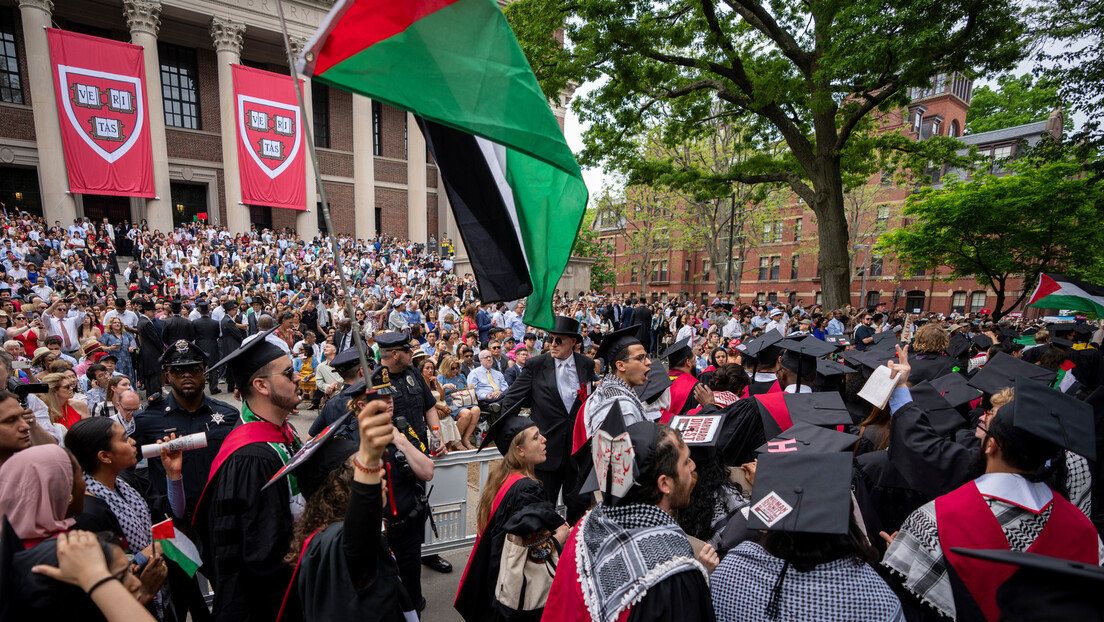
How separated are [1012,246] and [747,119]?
13.7 metres

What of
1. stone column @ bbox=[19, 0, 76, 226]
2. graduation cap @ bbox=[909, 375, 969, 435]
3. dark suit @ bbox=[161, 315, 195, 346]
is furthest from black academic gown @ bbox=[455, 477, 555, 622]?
stone column @ bbox=[19, 0, 76, 226]

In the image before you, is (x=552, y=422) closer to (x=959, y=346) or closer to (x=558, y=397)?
(x=558, y=397)

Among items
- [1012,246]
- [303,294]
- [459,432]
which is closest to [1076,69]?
[459,432]

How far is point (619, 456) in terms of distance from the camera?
201cm

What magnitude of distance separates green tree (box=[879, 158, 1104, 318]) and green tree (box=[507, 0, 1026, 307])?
29.9 feet

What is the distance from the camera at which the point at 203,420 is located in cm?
389

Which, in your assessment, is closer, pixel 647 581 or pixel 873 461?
pixel 647 581

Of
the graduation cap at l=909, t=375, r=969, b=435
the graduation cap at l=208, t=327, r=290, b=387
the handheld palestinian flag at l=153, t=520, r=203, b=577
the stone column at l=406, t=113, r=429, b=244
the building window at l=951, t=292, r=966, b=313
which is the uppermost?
the stone column at l=406, t=113, r=429, b=244

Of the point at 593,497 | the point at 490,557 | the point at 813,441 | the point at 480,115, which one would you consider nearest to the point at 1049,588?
the point at 813,441

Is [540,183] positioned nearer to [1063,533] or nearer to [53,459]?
[53,459]

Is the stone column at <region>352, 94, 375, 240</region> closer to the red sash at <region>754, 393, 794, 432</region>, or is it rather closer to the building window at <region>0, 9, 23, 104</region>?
the building window at <region>0, 9, 23, 104</region>

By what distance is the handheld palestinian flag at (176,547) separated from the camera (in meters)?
2.69

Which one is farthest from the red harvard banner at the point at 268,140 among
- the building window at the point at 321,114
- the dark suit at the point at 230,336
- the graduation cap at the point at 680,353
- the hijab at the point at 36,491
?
the hijab at the point at 36,491

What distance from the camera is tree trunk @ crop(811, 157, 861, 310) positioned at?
42.5 feet
